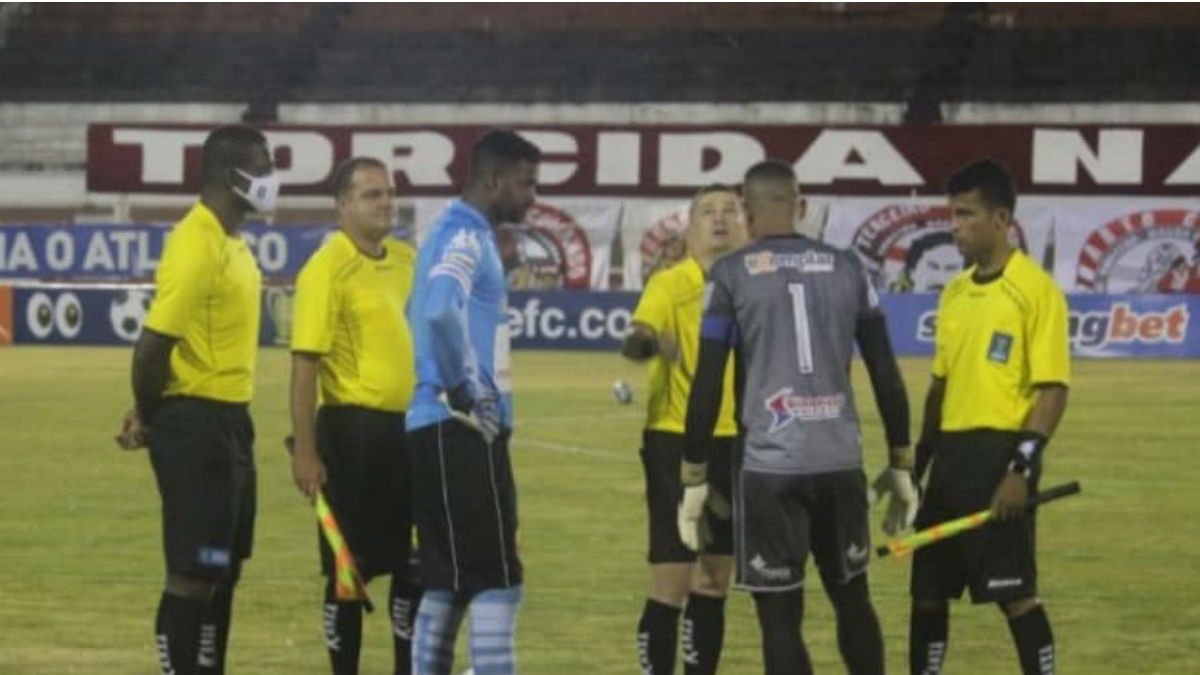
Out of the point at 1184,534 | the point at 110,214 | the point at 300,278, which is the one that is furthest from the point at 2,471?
the point at 110,214

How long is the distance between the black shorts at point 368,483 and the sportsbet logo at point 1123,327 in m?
29.9

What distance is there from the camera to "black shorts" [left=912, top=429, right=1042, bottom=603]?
10133 mm

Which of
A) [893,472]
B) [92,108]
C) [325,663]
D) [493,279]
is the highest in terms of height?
[92,108]

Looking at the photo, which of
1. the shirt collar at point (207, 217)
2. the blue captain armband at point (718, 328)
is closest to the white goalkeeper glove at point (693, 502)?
the blue captain armband at point (718, 328)

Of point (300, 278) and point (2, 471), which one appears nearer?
Answer: point (300, 278)

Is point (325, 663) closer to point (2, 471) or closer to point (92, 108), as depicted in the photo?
point (2, 471)

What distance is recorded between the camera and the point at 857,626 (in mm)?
9562

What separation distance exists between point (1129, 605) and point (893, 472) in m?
4.90

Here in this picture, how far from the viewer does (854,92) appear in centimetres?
5216

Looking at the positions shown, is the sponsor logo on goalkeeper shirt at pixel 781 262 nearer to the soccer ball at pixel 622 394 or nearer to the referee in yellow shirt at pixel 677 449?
the referee in yellow shirt at pixel 677 449

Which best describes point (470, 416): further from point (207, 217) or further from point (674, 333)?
point (674, 333)

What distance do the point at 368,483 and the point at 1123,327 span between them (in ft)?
102

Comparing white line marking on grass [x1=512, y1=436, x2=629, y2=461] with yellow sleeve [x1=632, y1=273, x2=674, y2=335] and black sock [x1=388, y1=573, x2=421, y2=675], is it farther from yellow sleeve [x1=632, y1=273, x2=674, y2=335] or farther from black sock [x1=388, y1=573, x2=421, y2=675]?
yellow sleeve [x1=632, y1=273, x2=674, y2=335]

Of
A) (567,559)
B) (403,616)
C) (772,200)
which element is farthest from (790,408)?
(567,559)
